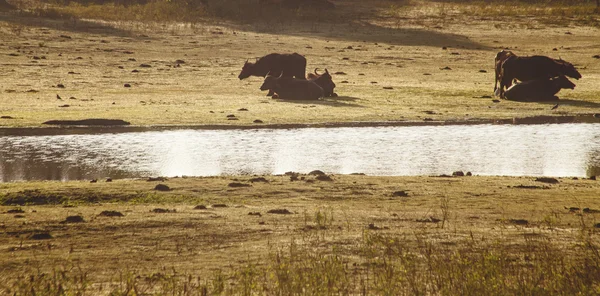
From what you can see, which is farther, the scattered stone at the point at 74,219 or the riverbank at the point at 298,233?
the scattered stone at the point at 74,219

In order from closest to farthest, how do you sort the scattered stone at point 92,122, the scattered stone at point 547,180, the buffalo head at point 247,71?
the scattered stone at point 547,180, the scattered stone at point 92,122, the buffalo head at point 247,71

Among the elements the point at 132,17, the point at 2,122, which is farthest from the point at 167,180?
the point at 132,17

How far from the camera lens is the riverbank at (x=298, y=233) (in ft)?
26.8

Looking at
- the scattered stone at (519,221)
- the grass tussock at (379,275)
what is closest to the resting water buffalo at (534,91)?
the scattered stone at (519,221)

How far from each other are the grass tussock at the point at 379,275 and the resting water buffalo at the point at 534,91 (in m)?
18.9

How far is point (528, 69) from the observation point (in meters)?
29.3

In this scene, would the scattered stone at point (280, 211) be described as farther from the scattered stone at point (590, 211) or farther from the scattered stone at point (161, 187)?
the scattered stone at point (590, 211)

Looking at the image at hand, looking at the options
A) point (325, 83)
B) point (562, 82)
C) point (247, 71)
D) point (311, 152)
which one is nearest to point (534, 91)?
point (562, 82)

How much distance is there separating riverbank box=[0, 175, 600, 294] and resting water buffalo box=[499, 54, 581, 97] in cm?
1435

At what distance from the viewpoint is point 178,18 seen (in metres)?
46.9

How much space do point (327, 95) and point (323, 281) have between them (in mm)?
21228

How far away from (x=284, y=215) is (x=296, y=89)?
54.8 ft

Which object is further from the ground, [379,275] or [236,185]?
[379,275]

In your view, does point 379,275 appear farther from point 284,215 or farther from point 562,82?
point 562,82
